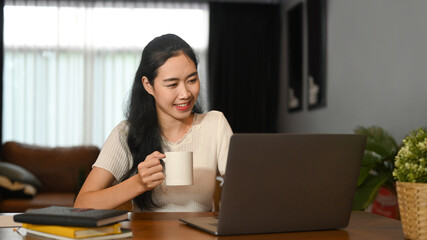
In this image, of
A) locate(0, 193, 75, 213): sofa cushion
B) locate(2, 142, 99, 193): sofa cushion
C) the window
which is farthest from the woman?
the window

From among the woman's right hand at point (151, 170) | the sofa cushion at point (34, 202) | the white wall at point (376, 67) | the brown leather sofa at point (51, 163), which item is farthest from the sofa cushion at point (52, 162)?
the woman's right hand at point (151, 170)

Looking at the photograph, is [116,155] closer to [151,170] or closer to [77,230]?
[151,170]

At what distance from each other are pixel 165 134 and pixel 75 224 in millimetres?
881

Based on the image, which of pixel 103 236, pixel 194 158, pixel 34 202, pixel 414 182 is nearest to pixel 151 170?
pixel 103 236

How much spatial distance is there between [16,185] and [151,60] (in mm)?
3018

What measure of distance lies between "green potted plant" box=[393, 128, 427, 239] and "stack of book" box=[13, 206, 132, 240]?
24.2 inches

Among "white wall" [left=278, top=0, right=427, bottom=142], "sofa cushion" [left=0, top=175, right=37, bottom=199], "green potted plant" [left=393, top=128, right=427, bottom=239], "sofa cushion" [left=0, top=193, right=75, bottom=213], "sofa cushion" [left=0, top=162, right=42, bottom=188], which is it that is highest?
"white wall" [left=278, top=0, right=427, bottom=142]

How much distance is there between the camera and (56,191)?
16.1 ft

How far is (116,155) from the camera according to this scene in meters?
1.80

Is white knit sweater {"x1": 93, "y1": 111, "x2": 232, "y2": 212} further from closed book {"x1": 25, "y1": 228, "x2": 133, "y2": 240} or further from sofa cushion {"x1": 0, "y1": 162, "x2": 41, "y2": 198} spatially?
sofa cushion {"x1": 0, "y1": 162, "x2": 41, "y2": 198}

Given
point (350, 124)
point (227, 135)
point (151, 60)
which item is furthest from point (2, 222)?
point (350, 124)

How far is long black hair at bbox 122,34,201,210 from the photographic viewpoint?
1.81 m

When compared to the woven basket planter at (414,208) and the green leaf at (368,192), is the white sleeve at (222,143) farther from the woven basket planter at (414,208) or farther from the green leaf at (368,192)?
the green leaf at (368,192)

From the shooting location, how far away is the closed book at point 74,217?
1.08 meters
